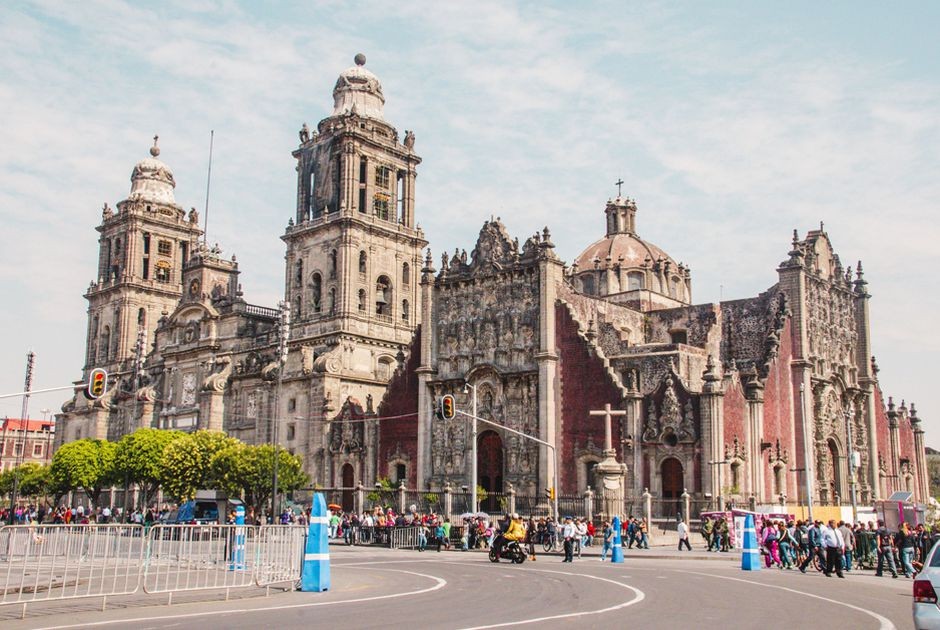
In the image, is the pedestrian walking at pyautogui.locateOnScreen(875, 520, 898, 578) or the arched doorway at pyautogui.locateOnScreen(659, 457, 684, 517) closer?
the pedestrian walking at pyautogui.locateOnScreen(875, 520, 898, 578)

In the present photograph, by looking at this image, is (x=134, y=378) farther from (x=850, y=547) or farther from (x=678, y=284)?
(x=850, y=547)

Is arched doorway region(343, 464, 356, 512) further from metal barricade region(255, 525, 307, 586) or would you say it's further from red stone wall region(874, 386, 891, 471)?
metal barricade region(255, 525, 307, 586)

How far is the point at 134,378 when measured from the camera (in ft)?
291

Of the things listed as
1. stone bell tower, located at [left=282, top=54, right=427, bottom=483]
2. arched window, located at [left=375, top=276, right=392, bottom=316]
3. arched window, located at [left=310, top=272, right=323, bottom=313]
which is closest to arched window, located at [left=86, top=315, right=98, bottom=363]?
stone bell tower, located at [left=282, top=54, right=427, bottom=483]

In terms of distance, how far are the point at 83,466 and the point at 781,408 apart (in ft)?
148

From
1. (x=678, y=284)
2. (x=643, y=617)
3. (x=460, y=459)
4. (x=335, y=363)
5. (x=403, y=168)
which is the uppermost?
(x=403, y=168)

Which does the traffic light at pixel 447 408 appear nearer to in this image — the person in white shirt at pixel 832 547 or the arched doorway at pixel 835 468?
the person in white shirt at pixel 832 547

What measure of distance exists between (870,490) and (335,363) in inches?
1322

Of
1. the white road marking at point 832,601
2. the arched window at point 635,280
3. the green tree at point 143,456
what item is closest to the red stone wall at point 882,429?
the arched window at point 635,280

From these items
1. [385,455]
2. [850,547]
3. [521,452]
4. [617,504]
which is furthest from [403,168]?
[850,547]

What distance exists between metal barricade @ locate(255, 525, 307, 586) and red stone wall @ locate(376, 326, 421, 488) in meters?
36.6

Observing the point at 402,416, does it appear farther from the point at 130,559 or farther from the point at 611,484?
the point at 130,559

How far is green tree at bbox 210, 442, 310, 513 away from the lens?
5756 cm

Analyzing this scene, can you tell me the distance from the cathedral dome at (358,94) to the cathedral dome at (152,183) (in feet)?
97.9
